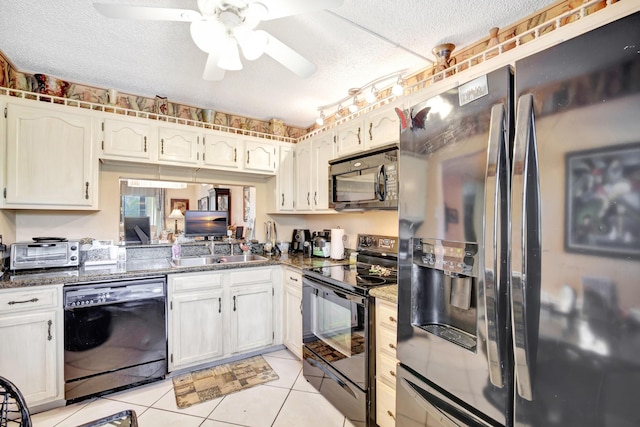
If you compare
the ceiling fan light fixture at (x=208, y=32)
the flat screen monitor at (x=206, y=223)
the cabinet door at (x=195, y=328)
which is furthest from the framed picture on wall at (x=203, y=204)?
the ceiling fan light fixture at (x=208, y=32)

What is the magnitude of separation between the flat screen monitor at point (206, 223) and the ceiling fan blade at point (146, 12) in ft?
6.97

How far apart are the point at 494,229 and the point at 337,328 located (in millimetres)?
1357

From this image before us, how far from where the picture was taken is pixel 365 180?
7.13ft

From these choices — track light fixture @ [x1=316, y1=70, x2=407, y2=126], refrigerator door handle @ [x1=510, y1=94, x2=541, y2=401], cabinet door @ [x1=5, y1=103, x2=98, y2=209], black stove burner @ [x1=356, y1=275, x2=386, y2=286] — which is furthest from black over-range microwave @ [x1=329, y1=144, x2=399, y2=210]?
cabinet door @ [x1=5, y1=103, x2=98, y2=209]

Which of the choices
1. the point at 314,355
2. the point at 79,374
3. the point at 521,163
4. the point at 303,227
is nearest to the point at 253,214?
the point at 303,227

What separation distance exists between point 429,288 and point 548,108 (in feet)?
2.79

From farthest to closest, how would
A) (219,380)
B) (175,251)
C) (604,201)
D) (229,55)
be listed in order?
(175,251), (219,380), (229,55), (604,201)

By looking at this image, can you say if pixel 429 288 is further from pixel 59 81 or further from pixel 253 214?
pixel 59 81

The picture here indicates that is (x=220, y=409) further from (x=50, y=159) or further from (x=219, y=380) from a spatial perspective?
(x=50, y=159)

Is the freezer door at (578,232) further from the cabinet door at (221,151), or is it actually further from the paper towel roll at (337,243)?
the cabinet door at (221,151)

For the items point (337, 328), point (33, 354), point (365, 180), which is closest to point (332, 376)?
point (337, 328)

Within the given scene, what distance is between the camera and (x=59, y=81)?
2.50 m

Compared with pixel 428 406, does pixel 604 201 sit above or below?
above

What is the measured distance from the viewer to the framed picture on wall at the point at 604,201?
736mm
